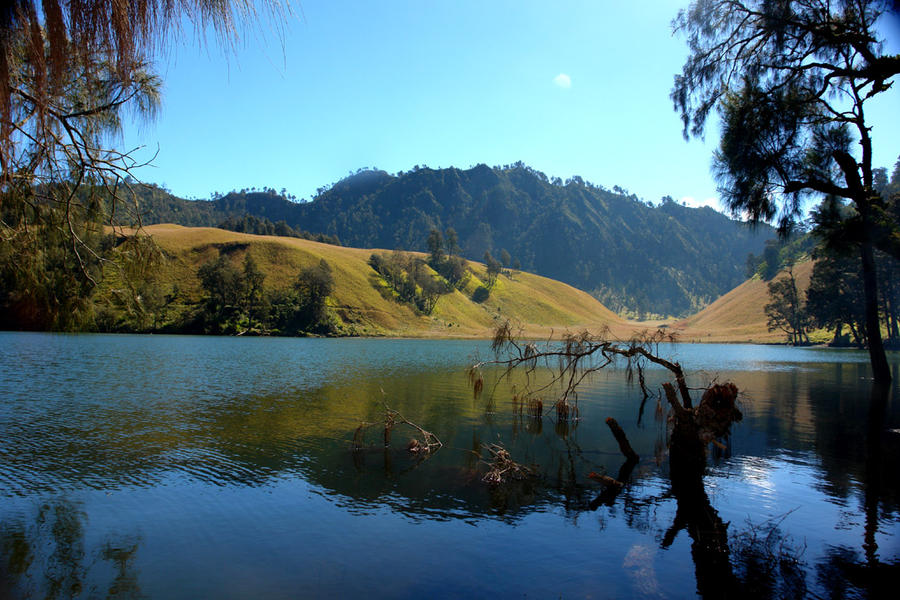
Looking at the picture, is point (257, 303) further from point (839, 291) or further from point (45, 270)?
point (45, 270)

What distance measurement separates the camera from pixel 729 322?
15438 cm

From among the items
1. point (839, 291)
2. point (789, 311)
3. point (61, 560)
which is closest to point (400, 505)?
point (61, 560)

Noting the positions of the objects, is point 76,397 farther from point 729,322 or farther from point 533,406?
point 729,322

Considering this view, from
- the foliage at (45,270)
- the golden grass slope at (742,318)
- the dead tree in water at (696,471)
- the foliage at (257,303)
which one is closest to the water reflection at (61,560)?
the foliage at (45,270)

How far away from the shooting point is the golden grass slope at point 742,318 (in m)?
129

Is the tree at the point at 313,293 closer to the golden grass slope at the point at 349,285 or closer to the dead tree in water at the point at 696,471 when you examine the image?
the golden grass slope at the point at 349,285

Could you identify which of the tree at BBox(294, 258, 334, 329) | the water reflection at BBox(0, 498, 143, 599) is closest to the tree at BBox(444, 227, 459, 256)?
the tree at BBox(294, 258, 334, 329)

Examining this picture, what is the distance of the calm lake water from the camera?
906 centimetres

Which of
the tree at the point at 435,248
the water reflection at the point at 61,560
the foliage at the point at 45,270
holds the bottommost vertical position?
the water reflection at the point at 61,560

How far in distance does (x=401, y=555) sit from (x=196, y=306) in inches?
3908

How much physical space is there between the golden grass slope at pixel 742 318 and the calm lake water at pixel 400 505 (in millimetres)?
102696

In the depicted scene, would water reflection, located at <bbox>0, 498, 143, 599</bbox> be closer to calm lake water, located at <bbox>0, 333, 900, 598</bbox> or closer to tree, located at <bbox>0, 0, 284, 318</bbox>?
calm lake water, located at <bbox>0, 333, 900, 598</bbox>

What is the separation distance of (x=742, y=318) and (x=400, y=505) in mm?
163544

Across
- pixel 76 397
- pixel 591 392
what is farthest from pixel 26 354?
pixel 591 392
